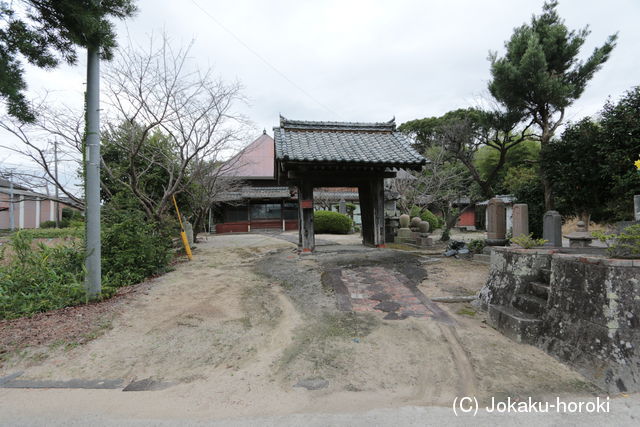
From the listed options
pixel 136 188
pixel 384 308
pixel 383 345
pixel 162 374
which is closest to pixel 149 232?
pixel 136 188

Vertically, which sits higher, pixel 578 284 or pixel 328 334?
pixel 578 284

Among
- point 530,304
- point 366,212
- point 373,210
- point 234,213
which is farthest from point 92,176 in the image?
point 234,213

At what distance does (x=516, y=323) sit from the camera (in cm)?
350

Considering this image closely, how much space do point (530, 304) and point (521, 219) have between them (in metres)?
3.90

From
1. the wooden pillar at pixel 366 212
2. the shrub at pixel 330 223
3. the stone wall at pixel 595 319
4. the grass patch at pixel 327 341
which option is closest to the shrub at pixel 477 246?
the wooden pillar at pixel 366 212

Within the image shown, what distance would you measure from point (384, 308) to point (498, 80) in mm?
8209

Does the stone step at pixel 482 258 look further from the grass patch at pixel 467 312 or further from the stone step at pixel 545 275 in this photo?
the stone step at pixel 545 275

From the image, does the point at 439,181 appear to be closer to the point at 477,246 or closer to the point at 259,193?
the point at 477,246

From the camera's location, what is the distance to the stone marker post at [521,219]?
6.76m

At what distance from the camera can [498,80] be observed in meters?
8.98

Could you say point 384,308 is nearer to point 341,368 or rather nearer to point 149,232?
point 341,368

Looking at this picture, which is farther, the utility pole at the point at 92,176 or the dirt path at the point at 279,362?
the utility pole at the point at 92,176

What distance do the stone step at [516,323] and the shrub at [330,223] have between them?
49.1ft

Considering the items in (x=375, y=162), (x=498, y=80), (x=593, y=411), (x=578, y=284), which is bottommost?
(x=593, y=411)
